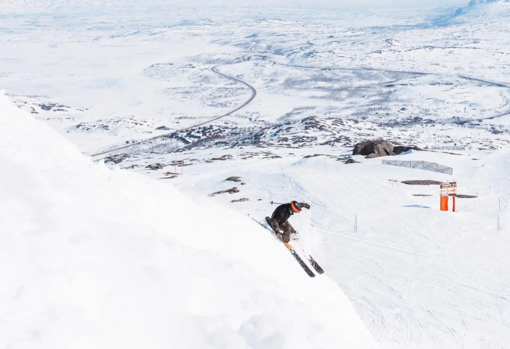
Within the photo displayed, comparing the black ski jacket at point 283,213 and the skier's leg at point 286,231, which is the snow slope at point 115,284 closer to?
the skier's leg at point 286,231

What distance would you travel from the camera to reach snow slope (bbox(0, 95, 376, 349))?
193 inches

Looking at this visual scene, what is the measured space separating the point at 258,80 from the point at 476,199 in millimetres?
127283

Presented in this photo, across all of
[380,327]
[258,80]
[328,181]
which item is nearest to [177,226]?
[380,327]

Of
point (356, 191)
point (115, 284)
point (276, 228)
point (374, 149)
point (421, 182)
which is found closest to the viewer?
point (115, 284)

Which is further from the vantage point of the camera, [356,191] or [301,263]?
[356,191]

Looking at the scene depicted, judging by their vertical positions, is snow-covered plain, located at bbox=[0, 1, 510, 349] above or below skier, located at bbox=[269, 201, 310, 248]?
below

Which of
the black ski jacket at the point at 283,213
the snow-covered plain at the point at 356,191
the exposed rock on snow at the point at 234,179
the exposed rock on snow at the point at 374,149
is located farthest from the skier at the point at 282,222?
the exposed rock on snow at the point at 374,149

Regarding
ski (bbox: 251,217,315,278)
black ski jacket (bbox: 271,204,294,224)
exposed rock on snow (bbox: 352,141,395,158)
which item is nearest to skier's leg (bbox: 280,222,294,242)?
black ski jacket (bbox: 271,204,294,224)

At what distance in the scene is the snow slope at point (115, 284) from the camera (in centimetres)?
491

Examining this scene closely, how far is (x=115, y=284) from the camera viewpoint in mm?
5562

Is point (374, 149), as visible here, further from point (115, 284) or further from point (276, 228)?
point (115, 284)

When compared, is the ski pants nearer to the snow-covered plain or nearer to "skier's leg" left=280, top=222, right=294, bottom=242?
"skier's leg" left=280, top=222, right=294, bottom=242

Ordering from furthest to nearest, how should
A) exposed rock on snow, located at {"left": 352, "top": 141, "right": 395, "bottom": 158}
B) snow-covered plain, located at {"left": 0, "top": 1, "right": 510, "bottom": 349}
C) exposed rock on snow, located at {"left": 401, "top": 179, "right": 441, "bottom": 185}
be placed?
exposed rock on snow, located at {"left": 352, "top": 141, "right": 395, "bottom": 158} < exposed rock on snow, located at {"left": 401, "top": 179, "right": 441, "bottom": 185} < snow-covered plain, located at {"left": 0, "top": 1, "right": 510, "bottom": 349}

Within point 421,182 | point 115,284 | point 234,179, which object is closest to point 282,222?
point 115,284
